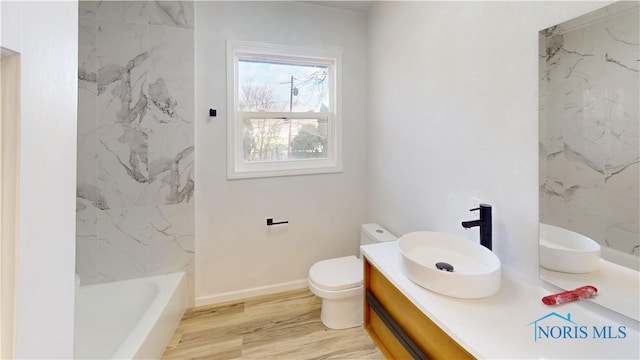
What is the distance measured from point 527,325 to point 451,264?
436 mm

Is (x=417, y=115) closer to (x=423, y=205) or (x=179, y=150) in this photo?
(x=423, y=205)

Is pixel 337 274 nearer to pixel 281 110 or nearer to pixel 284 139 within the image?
pixel 284 139

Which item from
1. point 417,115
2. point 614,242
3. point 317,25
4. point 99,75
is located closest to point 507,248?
point 614,242

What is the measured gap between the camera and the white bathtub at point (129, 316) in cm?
153

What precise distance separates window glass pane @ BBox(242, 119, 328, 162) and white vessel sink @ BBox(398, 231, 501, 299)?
1.32 m

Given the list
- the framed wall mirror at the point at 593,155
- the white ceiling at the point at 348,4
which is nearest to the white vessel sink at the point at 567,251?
the framed wall mirror at the point at 593,155

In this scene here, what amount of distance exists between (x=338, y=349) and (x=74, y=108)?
5.95 ft

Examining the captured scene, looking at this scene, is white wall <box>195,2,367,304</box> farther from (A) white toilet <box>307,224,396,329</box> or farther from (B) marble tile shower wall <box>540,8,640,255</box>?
(B) marble tile shower wall <box>540,8,640,255</box>

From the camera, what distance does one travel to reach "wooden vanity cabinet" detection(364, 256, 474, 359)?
0.97 m

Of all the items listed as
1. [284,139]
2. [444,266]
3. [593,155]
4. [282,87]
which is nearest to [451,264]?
[444,266]

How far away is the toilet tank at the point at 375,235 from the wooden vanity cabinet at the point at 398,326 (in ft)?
2.12

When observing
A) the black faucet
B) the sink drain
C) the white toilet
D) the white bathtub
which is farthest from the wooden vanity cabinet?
the white bathtub

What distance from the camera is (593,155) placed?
970 millimetres

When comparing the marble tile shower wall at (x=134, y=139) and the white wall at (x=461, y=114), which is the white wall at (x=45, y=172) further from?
the marble tile shower wall at (x=134, y=139)
